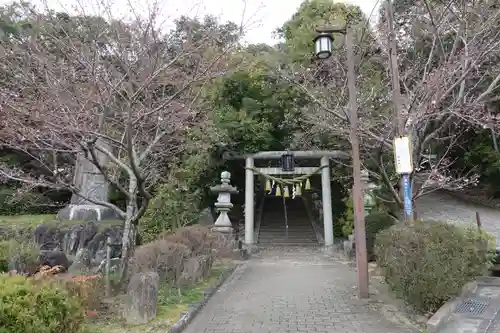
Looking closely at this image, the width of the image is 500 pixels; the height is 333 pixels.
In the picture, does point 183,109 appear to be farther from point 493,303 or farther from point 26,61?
point 493,303

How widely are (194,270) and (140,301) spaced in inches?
114

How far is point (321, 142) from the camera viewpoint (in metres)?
16.4

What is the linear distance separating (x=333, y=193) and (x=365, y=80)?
822 centimetres

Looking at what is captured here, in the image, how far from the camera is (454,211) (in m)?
20.3

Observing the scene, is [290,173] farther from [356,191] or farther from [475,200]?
[475,200]

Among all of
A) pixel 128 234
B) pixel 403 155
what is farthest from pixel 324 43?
pixel 128 234

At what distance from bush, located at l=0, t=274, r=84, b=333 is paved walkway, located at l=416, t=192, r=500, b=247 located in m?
15.4

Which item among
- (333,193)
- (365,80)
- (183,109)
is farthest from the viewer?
(333,193)

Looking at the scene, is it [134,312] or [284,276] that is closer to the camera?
[134,312]

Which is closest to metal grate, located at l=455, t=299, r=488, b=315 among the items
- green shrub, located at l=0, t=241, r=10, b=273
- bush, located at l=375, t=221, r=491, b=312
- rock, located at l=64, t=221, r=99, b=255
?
bush, located at l=375, t=221, r=491, b=312

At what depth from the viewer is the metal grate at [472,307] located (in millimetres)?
5936

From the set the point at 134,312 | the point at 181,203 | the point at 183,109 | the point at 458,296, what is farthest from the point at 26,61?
the point at 458,296

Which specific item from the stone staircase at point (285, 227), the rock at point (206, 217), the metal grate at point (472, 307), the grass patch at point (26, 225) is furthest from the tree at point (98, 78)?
the stone staircase at point (285, 227)

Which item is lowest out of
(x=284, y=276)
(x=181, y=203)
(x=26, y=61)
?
(x=284, y=276)
